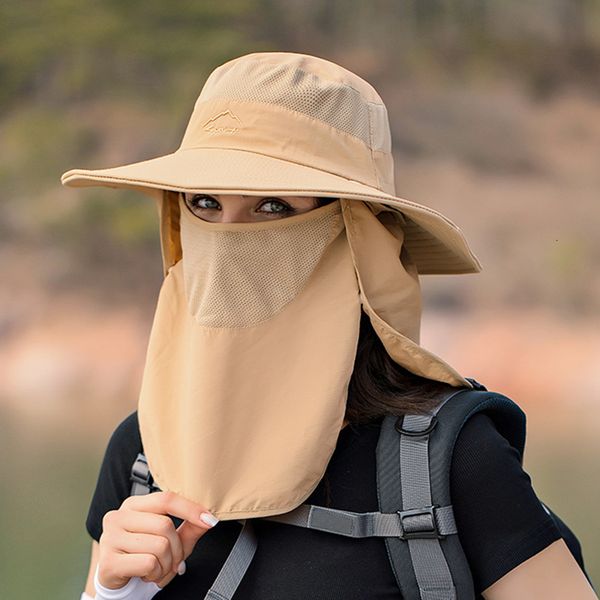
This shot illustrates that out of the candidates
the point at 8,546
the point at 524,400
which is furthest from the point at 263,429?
the point at 524,400

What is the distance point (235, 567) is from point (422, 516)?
244mm

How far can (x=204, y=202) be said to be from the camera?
1.37 metres

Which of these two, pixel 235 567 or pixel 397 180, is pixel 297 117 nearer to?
pixel 235 567

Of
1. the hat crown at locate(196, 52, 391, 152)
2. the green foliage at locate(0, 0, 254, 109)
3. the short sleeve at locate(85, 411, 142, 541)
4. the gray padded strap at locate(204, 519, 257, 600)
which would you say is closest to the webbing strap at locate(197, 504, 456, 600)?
the gray padded strap at locate(204, 519, 257, 600)

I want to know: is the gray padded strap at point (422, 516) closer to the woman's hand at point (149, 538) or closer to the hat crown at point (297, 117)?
the woman's hand at point (149, 538)

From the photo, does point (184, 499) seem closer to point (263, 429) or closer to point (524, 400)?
point (263, 429)

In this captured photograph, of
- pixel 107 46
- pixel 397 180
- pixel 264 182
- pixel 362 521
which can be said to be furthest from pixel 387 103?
pixel 362 521

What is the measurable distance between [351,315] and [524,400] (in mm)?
4416

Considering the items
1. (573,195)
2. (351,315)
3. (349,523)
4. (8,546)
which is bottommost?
(8,546)

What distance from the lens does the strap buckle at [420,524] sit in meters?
1.18

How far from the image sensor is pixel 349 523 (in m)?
1.24

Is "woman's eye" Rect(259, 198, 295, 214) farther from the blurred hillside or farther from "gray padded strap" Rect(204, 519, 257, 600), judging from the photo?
the blurred hillside

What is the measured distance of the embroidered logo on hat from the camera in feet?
4.44

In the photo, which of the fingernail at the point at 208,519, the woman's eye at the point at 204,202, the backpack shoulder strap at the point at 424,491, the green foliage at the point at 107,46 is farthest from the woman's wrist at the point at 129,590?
the green foliage at the point at 107,46
